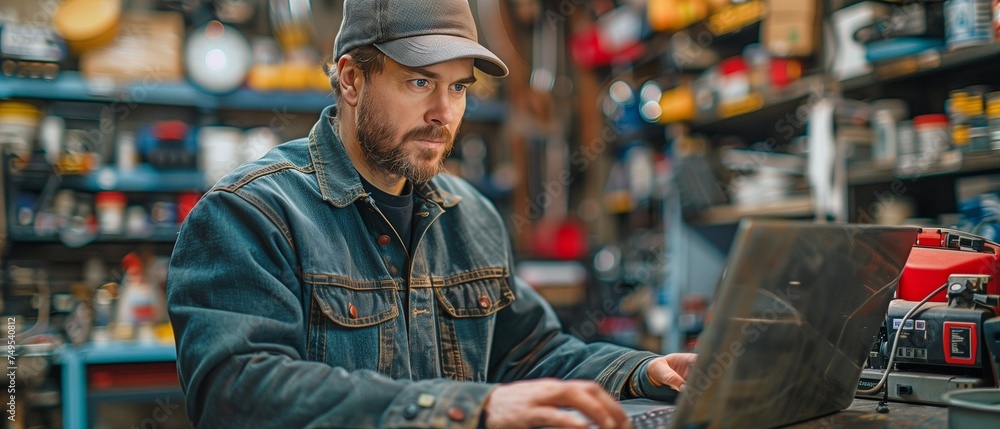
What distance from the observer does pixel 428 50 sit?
4.19 ft

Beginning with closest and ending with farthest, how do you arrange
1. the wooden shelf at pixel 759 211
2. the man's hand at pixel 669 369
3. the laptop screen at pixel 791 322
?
the laptop screen at pixel 791 322 → the man's hand at pixel 669 369 → the wooden shelf at pixel 759 211

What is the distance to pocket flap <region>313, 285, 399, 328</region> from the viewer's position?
1214mm

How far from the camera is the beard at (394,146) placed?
1.35 metres

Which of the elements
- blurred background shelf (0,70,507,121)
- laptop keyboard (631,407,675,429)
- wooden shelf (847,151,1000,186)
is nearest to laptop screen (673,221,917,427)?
laptop keyboard (631,407,675,429)

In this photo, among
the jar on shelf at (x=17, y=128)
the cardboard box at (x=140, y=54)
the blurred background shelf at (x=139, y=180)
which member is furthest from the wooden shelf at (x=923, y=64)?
the jar on shelf at (x=17, y=128)

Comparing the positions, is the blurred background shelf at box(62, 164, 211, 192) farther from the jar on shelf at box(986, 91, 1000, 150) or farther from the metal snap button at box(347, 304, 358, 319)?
the jar on shelf at box(986, 91, 1000, 150)

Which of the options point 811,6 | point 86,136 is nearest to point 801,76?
point 811,6

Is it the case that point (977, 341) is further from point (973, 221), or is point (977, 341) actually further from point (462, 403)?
point (973, 221)

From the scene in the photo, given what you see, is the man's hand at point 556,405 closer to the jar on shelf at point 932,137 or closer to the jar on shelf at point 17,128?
the jar on shelf at point 932,137

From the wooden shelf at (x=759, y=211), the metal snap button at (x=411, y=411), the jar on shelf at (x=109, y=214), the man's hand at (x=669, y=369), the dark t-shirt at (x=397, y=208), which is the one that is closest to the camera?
the metal snap button at (x=411, y=411)

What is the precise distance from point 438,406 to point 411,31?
2.24 ft

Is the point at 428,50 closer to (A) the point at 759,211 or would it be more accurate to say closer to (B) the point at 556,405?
(B) the point at 556,405

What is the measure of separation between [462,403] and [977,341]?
866mm

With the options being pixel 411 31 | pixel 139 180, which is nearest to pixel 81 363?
pixel 139 180
